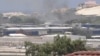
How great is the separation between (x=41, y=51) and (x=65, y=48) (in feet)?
3.51

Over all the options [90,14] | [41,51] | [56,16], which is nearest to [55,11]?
[56,16]

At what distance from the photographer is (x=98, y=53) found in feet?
44.4

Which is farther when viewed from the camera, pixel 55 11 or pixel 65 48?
pixel 55 11

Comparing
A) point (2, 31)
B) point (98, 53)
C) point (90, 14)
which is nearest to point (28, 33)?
point (2, 31)

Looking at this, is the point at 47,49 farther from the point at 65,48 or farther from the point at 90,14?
the point at 90,14

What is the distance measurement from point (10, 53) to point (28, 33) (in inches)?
1082

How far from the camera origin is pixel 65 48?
18.0 m

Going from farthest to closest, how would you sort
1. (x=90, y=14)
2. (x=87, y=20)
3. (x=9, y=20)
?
(x=9, y=20), (x=90, y=14), (x=87, y=20)

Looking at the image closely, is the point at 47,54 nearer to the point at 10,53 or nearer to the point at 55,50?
the point at 55,50

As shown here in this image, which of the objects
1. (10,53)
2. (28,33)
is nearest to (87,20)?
(28,33)

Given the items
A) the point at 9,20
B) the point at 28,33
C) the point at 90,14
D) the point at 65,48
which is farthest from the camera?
the point at 9,20

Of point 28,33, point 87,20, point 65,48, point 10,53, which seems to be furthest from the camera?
point 87,20

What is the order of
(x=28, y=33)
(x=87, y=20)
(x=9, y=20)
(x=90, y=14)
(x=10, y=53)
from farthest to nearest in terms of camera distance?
(x=9, y=20), (x=90, y=14), (x=87, y=20), (x=28, y=33), (x=10, y=53)

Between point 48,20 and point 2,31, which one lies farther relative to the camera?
point 48,20
